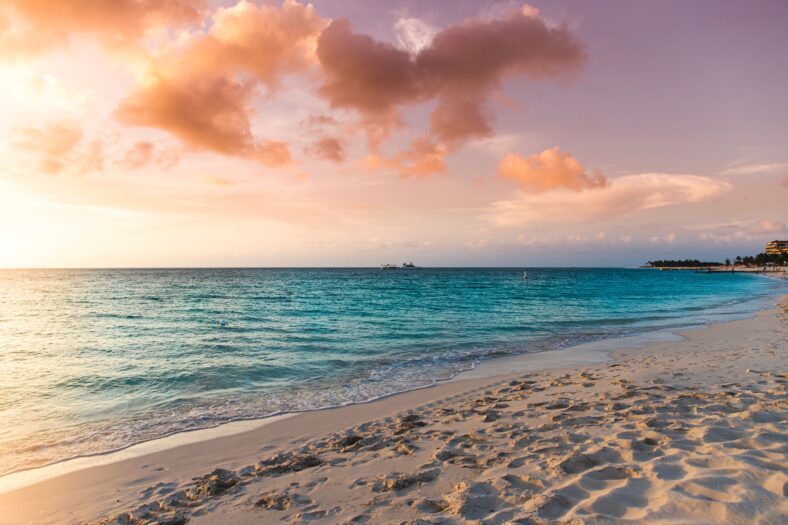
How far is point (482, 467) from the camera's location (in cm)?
597

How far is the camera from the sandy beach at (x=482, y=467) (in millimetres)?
4746

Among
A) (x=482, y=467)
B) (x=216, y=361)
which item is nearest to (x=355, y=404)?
(x=482, y=467)

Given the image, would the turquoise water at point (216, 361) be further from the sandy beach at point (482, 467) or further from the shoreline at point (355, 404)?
the sandy beach at point (482, 467)

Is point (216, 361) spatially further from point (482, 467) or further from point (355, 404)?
point (482, 467)

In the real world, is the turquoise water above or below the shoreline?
below

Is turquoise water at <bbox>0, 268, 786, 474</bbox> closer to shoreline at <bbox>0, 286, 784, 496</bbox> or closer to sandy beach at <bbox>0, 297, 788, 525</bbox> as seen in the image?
shoreline at <bbox>0, 286, 784, 496</bbox>

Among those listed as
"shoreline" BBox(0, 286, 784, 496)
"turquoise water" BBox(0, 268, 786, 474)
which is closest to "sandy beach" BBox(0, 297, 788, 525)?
"shoreline" BBox(0, 286, 784, 496)

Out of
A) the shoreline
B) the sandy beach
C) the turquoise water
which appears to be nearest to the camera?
the sandy beach

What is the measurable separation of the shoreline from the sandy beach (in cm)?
29

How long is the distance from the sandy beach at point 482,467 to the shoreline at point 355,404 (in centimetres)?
29

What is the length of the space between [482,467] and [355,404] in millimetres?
5469

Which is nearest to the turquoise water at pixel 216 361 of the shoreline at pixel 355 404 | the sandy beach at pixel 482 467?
the shoreline at pixel 355 404

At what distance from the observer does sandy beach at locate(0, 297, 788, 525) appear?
4746 millimetres

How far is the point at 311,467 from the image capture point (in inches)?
261
